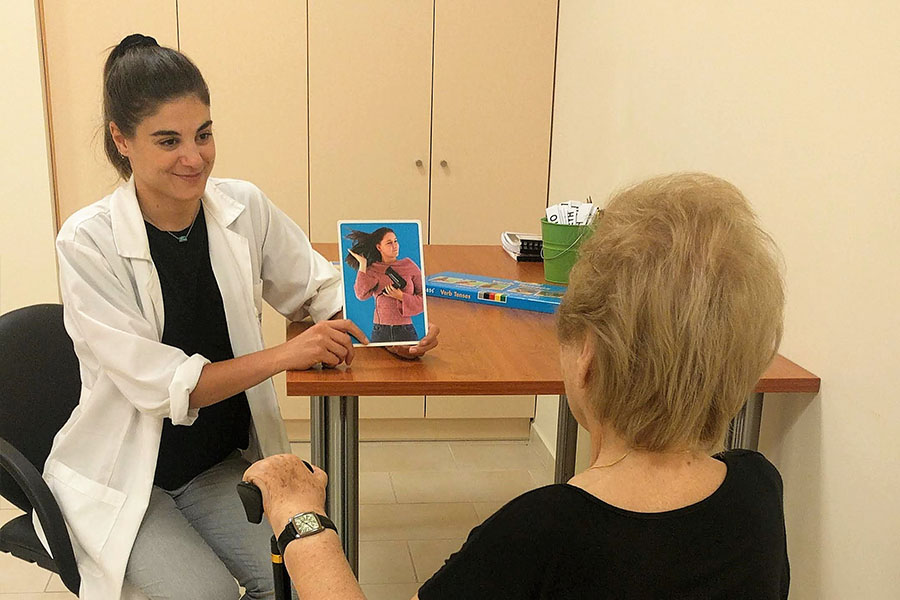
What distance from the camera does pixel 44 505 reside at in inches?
63.4

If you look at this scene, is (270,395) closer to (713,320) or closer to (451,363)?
(451,363)

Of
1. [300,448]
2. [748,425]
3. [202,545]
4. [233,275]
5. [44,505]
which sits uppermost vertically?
[233,275]

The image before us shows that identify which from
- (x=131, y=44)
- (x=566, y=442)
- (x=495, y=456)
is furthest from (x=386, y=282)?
(x=495, y=456)

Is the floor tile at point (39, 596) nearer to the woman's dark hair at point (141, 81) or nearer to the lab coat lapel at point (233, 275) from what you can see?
the lab coat lapel at point (233, 275)

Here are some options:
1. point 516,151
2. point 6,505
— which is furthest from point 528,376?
point 6,505

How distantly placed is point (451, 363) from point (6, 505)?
2.15 meters

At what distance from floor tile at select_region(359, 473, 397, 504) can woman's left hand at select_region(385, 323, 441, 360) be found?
164 cm

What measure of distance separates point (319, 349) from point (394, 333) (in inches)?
6.5

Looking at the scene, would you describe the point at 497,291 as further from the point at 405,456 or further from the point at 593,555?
the point at 405,456

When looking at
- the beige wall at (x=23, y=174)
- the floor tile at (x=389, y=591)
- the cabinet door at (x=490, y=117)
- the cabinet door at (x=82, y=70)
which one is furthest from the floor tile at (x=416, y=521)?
the cabinet door at (x=82, y=70)

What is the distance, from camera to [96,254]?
A: 166 cm

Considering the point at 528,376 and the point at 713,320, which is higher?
the point at 713,320

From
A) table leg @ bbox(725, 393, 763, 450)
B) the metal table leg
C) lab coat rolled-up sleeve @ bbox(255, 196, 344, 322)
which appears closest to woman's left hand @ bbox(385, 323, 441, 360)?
the metal table leg

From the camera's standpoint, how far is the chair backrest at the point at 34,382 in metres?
1.77
